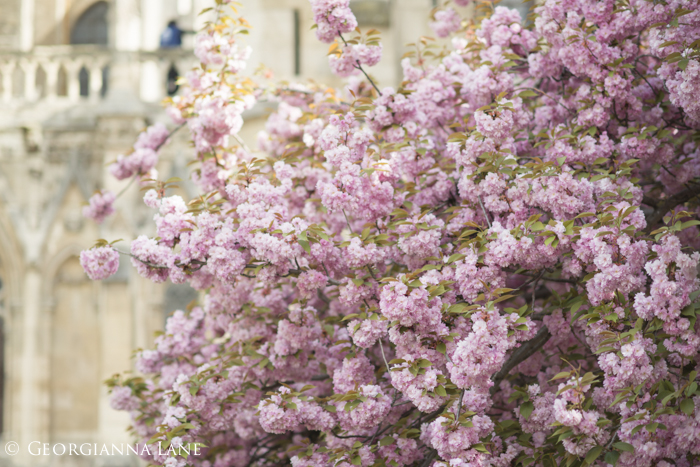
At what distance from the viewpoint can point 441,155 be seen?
18.3ft

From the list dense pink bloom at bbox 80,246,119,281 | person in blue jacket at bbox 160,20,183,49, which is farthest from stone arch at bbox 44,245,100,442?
dense pink bloom at bbox 80,246,119,281

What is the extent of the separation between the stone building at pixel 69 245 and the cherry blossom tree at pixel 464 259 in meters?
6.00

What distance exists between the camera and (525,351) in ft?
15.3

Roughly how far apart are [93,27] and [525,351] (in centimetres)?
1340

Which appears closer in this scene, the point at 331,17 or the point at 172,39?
the point at 331,17

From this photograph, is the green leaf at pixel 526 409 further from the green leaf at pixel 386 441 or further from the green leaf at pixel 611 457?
the green leaf at pixel 386 441

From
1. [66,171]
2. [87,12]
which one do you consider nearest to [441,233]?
[66,171]

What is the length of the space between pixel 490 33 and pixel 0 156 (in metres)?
8.84

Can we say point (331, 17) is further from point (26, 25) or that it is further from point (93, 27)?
point (93, 27)

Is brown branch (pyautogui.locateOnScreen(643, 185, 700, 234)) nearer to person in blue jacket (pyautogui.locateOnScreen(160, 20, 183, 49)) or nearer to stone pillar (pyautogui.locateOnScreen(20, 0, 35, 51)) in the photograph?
person in blue jacket (pyautogui.locateOnScreen(160, 20, 183, 49))

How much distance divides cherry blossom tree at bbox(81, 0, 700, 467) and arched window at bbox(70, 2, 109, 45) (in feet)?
35.1

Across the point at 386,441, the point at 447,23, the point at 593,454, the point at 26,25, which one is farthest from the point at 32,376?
the point at 593,454

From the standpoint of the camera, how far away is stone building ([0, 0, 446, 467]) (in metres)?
11.8

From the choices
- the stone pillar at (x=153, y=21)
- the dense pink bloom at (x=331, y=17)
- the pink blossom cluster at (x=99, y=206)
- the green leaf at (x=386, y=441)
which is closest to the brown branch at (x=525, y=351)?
the green leaf at (x=386, y=441)
